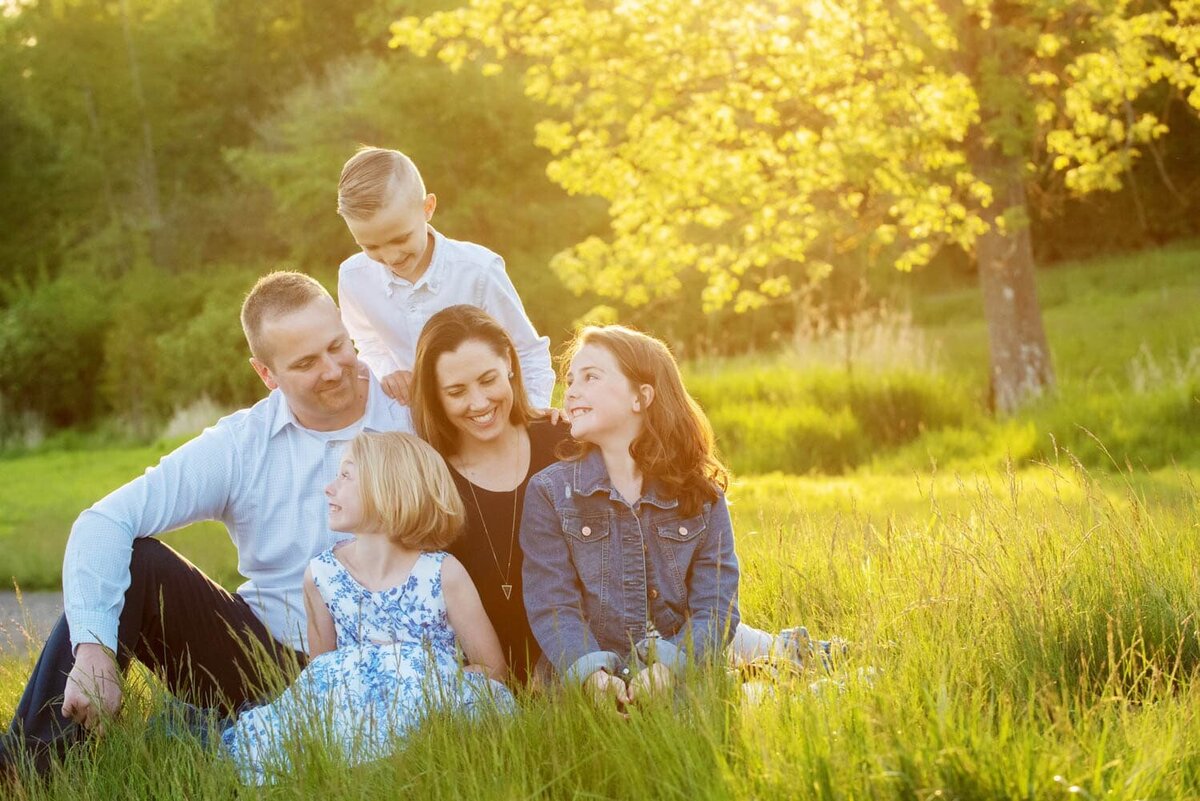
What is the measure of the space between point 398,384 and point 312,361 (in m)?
0.30

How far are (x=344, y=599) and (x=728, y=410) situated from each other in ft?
25.5

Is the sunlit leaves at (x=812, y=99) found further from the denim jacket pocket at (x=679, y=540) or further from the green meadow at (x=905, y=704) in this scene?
the denim jacket pocket at (x=679, y=540)

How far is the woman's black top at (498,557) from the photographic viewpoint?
13.3 feet

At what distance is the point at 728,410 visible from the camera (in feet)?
37.4

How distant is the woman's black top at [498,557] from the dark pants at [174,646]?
0.57 metres

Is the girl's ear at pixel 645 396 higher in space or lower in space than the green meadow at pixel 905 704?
higher

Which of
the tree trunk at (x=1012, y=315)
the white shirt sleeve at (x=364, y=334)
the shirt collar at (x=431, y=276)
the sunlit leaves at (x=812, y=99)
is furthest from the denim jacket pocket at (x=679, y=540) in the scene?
the tree trunk at (x=1012, y=315)

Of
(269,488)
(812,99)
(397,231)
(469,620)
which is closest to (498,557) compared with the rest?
(469,620)

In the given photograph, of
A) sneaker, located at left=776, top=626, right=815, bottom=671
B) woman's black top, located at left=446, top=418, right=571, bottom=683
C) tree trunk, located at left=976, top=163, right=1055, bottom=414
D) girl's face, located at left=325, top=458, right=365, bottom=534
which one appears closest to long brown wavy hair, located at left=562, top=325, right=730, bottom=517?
woman's black top, located at left=446, top=418, right=571, bottom=683

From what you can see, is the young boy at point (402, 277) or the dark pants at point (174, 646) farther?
the young boy at point (402, 277)

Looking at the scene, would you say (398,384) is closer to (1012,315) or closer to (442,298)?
(442,298)

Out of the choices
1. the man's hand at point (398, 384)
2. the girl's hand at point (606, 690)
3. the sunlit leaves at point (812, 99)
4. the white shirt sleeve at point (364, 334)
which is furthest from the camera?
the sunlit leaves at point (812, 99)

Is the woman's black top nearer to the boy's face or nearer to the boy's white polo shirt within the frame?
the boy's white polo shirt

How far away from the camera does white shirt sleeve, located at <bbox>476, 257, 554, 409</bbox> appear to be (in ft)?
15.5
